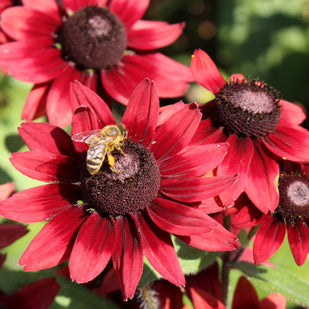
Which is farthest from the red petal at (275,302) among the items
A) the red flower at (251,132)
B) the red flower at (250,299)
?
the red flower at (251,132)

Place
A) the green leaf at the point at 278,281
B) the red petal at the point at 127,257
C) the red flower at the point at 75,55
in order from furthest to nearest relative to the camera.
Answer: the red flower at the point at 75,55
the green leaf at the point at 278,281
the red petal at the point at 127,257

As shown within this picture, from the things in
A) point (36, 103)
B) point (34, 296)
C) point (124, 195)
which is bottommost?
point (34, 296)

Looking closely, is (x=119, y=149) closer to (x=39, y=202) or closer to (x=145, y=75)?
(x=39, y=202)

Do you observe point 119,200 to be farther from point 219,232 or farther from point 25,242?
point 25,242

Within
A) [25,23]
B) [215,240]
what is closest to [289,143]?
[215,240]

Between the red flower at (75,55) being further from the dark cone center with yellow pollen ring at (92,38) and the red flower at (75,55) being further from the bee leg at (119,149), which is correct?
the bee leg at (119,149)

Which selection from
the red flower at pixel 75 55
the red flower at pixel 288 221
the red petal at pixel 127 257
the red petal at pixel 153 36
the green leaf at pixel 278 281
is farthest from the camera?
the red petal at pixel 153 36

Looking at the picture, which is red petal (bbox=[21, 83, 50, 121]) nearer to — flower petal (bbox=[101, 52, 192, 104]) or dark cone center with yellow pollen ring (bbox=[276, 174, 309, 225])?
flower petal (bbox=[101, 52, 192, 104])
